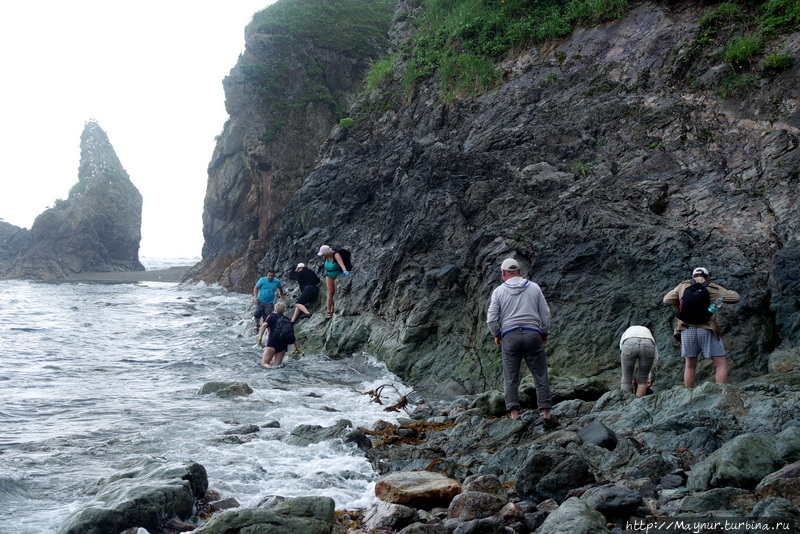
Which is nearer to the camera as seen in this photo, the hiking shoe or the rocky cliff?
the hiking shoe

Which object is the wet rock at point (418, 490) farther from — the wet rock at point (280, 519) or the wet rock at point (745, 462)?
the wet rock at point (745, 462)

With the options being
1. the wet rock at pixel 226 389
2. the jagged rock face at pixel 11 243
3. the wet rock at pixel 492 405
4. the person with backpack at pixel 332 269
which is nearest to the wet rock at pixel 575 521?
the wet rock at pixel 492 405

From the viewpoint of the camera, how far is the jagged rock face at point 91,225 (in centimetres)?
5584

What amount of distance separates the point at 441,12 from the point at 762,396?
17.4 m

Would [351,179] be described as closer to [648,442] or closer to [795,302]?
[795,302]

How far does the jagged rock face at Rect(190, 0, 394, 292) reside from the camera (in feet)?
104

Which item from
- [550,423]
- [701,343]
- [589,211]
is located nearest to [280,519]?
[550,423]

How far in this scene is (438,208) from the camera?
13.1 meters

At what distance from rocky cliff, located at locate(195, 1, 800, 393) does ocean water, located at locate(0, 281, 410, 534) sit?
192 cm

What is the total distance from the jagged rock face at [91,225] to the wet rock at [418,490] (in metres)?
57.6

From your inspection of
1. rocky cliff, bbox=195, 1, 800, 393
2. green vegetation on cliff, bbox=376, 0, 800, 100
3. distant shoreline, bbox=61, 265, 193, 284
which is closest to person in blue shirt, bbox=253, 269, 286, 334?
rocky cliff, bbox=195, 1, 800, 393

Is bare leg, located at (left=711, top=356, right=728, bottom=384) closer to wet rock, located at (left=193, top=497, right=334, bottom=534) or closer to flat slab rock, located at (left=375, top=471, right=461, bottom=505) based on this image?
flat slab rock, located at (left=375, top=471, right=461, bottom=505)

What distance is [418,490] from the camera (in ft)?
16.9

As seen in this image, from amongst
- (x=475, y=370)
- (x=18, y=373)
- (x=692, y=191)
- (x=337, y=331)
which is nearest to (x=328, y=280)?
(x=337, y=331)
